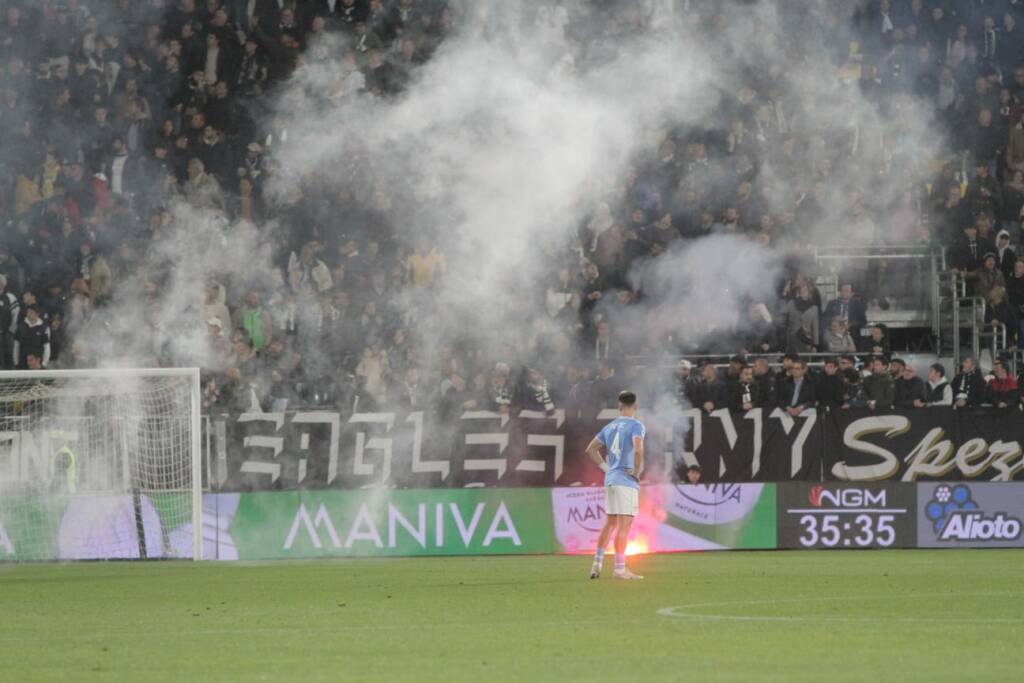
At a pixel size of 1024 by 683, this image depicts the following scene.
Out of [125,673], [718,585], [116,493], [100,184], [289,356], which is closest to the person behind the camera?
[125,673]

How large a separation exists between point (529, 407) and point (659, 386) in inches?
68.3

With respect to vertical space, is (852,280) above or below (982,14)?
below

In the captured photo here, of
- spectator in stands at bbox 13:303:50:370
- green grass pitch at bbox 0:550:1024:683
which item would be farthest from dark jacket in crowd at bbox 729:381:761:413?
spectator in stands at bbox 13:303:50:370

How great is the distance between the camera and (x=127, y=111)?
2714 centimetres

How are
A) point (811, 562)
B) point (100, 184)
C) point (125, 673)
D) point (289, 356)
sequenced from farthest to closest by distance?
1. point (100, 184)
2. point (289, 356)
3. point (811, 562)
4. point (125, 673)

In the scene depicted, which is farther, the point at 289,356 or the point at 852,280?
the point at 852,280

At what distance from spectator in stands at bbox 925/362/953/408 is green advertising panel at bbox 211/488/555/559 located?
522cm

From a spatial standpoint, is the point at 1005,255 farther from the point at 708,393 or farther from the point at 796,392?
the point at 708,393

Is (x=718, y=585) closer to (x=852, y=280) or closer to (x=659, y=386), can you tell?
(x=659, y=386)

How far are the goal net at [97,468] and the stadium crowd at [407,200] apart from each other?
50.4 inches

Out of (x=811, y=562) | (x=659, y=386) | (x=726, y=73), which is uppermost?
(x=726, y=73)

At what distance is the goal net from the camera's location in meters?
22.5

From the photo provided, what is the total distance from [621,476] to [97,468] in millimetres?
8047

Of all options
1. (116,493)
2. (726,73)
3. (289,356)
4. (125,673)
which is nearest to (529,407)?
(289,356)
